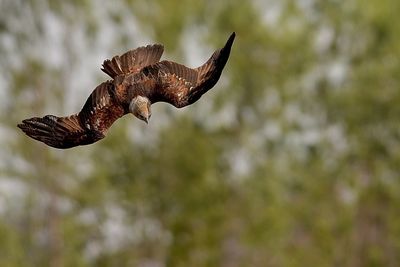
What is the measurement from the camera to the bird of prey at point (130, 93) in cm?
334

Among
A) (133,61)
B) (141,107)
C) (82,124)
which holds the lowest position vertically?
(141,107)

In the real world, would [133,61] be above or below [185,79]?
above

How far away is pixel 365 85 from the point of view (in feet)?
73.2

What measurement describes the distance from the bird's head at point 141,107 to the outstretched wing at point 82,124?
132 mm

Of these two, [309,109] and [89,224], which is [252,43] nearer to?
[309,109]

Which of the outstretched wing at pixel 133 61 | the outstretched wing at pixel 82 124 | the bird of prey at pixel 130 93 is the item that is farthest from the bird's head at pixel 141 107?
the outstretched wing at pixel 133 61

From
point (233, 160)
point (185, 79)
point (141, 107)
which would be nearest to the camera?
point (141, 107)

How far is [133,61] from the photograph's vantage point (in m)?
3.60

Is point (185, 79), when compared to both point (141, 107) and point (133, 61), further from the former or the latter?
point (141, 107)

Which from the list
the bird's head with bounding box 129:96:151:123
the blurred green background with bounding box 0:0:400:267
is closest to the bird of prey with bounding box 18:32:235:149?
the bird's head with bounding box 129:96:151:123

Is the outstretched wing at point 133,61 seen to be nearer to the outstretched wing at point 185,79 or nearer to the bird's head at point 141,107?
the outstretched wing at point 185,79

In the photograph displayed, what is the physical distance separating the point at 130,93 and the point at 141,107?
9 centimetres

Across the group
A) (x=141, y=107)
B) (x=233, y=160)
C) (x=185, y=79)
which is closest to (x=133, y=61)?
(x=185, y=79)

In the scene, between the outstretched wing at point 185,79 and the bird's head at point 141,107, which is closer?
the bird's head at point 141,107
